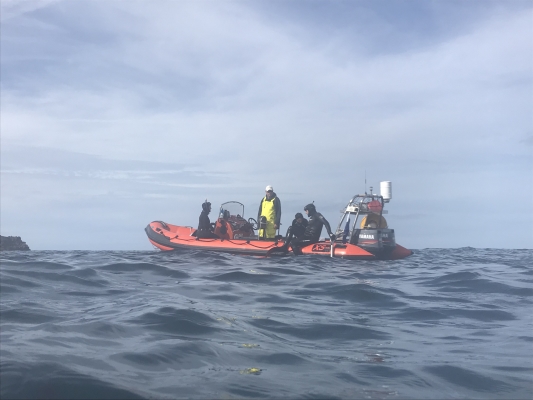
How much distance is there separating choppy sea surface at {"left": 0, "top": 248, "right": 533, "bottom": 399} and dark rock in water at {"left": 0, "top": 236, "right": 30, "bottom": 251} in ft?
26.8

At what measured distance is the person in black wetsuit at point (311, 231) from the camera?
13328mm

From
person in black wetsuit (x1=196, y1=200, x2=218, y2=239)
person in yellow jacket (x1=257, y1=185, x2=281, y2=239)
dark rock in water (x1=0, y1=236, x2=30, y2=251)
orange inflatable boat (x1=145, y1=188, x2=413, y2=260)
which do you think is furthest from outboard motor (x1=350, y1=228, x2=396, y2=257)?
dark rock in water (x1=0, y1=236, x2=30, y2=251)

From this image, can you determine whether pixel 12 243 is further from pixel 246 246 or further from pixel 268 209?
pixel 268 209

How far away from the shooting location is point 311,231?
1364 cm

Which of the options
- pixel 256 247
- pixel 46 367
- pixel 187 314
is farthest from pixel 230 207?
pixel 46 367

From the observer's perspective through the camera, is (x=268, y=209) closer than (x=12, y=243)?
Yes

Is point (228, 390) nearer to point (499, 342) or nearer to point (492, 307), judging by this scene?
point (499, 342)

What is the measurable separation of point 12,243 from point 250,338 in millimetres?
13038

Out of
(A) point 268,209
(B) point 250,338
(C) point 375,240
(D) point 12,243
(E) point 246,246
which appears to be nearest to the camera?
(B) point 250,338

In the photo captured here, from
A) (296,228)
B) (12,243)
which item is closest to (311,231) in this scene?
(296,228)

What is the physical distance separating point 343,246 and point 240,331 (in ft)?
28.8

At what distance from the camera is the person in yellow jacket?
14.2m

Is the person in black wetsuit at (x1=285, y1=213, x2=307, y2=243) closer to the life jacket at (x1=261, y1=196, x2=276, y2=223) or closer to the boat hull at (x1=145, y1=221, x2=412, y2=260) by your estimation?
the boat hull at (x1=145, y1=221, x2=412, y2=260)

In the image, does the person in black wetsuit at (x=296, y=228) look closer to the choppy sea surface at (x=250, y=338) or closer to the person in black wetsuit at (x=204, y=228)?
the person in black wetsuit at (x=204, y=228)
